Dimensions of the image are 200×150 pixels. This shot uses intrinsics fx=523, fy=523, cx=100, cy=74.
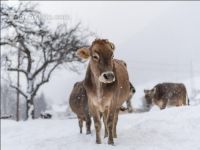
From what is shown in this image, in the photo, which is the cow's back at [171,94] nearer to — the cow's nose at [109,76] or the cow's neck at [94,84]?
the cow's neck at [94,84]

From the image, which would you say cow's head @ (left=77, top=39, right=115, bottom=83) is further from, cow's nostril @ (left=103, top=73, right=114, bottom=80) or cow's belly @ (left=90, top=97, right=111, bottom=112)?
cow's belly @ (left=90, top=97, right=111, bottom=112)

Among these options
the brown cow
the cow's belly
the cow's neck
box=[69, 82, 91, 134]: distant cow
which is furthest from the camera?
box=[69, 82, 91, 134]: distant cow

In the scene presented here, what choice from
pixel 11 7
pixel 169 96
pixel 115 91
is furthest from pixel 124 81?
pixel 11 7

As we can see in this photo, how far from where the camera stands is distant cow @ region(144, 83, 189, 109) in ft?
78.7

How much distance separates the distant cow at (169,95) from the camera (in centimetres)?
2400

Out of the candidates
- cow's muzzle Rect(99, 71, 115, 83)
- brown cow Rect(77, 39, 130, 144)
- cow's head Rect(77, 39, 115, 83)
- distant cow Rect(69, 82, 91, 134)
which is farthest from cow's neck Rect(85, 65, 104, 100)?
distant cow Rect(69, 82, 91, 134)

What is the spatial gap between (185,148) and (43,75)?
33062 mm

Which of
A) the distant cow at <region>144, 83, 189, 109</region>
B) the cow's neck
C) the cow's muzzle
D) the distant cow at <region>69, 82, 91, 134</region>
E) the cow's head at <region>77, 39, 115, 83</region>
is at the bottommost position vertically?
the distant cow at <region>144, 83, 189, 109</region>

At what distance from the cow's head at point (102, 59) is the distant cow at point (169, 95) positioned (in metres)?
14.7

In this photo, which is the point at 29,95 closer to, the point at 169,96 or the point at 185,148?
the point at 169,96

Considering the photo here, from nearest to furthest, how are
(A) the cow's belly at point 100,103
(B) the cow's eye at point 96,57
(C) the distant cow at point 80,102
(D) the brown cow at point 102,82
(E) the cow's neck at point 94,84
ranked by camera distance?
(D) the brown cow at point 102,82 < (B) the cow's eye at point 96,57 < (E) the cow's neck at point 94,84 < (A) the cow's belly at point 100,103 < (C) the distant cow at point 80,102

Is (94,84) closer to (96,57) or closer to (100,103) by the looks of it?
(100,103)

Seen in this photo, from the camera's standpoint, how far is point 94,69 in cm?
948

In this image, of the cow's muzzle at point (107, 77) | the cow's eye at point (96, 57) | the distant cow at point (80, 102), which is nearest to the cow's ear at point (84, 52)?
the cow's eye at point (96, 57)
